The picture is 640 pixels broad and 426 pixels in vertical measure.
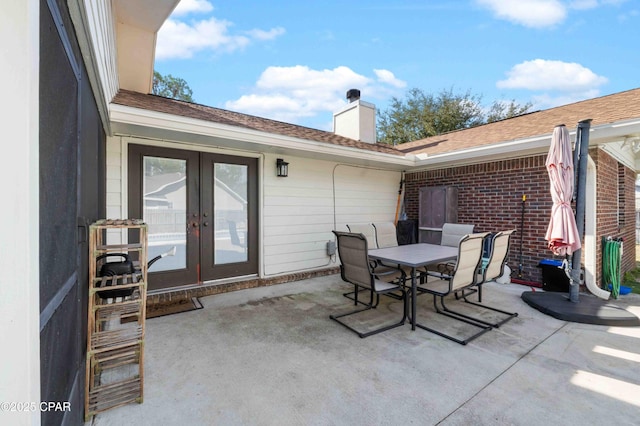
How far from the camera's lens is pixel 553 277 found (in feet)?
15.6

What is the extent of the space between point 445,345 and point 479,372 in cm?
50

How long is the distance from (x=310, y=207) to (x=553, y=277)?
430 cm

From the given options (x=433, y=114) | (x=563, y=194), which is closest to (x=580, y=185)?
(x=563, y=194)

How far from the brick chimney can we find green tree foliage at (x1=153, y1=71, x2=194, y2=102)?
14.7 meters

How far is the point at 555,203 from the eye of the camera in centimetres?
→ 398

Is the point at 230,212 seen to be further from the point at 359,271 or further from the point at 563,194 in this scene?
the point at 563,194

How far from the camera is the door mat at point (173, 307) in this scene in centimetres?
388

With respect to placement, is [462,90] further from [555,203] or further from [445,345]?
[445,345]

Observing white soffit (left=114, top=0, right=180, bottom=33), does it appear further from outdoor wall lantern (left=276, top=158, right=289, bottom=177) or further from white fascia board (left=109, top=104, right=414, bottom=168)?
outdoor wall lantern (left=276, top=158, right=289, bottom=177)

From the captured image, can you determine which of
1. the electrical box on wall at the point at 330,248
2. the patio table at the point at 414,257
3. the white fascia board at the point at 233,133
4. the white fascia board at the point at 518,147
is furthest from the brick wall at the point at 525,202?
the electrical box on wall at the point at 330,248

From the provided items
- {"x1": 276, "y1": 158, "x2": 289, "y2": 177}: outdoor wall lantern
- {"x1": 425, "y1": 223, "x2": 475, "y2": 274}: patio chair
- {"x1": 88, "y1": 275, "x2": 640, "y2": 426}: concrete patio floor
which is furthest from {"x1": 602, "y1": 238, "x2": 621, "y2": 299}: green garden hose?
{"x1": 276, "y1": 158, "x2": 289, "y2": 177}: outdoor wall lantern

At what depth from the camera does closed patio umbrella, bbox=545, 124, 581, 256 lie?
3852 mm

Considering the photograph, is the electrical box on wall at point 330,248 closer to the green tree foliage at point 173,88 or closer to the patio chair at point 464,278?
the patio chair at point 464,278
